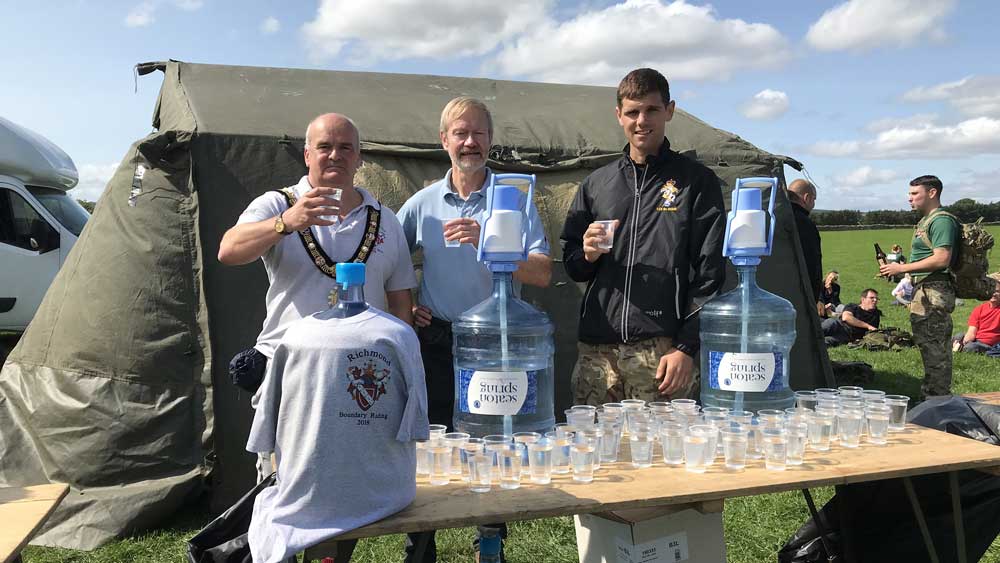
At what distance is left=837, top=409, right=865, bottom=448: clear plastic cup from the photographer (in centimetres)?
272

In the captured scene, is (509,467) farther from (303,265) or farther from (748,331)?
(748,331)

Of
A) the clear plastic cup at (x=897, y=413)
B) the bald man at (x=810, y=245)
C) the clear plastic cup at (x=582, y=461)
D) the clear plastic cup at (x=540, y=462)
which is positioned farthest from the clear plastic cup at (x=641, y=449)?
the bald man at (x=810, y=245)

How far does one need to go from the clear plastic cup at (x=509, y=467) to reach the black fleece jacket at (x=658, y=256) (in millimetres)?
1027

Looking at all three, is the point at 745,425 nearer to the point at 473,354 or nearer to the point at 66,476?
the point at 473,354

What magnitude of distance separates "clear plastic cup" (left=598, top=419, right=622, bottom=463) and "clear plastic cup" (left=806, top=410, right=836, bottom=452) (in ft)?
2.24

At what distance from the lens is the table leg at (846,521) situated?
11.4ft

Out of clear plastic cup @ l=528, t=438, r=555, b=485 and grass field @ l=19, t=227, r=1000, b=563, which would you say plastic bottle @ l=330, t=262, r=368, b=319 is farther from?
grass field @ l=19, t=227, r=1000, b=563

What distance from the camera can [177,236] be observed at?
4523 millimetres

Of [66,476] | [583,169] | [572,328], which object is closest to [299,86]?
[583,169]

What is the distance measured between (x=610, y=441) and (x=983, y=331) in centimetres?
1014

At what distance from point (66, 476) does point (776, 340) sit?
150 inches

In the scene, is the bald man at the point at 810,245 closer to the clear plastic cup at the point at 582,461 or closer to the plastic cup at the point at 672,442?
the plastic cup at the point at 672,442

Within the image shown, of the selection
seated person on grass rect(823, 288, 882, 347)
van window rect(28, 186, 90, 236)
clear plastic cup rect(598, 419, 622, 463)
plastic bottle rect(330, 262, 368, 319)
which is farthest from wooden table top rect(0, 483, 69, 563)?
seated person on grass rect(823, 288, 882, 347)

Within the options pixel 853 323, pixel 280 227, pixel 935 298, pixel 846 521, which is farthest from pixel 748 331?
pixel 853 323
